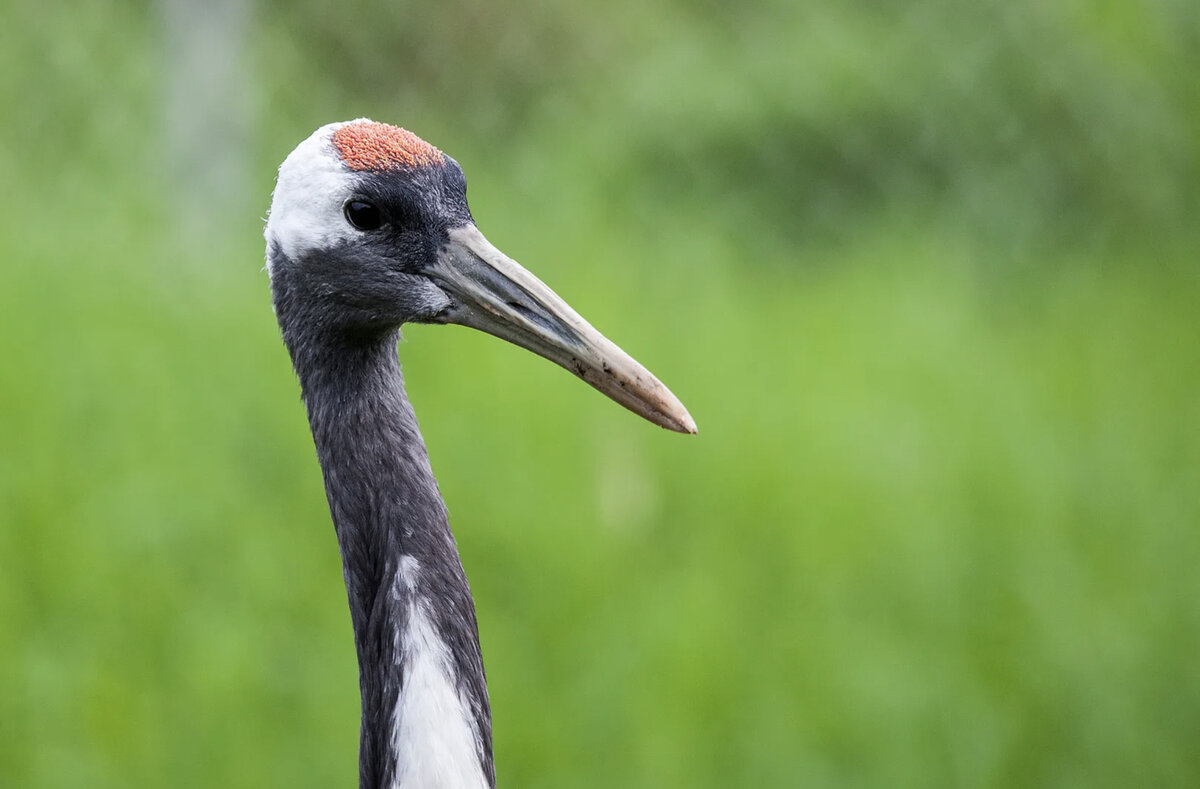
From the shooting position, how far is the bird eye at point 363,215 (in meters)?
1.71

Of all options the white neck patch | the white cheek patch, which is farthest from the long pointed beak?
the white neck patch

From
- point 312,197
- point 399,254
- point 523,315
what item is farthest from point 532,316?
point 312,197

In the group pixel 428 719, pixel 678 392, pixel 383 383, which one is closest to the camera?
pixel 428 719

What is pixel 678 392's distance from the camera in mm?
3955

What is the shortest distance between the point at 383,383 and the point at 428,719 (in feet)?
1.39

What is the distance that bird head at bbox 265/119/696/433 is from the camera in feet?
5.53

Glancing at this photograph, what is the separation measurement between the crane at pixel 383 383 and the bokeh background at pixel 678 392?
1.34 meters

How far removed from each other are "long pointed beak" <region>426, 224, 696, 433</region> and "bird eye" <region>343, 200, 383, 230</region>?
88 mm

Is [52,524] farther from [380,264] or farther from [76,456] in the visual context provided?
[380,264]

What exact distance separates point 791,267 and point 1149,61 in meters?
1.64

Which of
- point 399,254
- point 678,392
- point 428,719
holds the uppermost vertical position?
point 678,392

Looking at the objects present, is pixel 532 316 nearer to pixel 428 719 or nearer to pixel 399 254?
pixel 399 254

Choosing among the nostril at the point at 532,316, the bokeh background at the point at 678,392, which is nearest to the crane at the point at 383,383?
the nostril at the point at 532,316

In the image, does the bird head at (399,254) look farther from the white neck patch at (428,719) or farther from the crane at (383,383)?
the white neck patch at (428,719)
